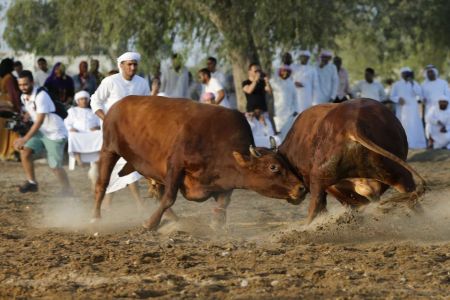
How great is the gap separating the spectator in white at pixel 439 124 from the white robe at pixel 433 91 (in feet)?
0.32

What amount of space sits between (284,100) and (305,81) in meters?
0.85

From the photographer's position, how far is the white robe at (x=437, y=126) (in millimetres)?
21844

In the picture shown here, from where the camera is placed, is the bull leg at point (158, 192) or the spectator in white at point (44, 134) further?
the spectator in white at point (44, 134)

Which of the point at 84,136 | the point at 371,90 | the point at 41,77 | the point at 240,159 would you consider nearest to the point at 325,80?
the point at 371,90

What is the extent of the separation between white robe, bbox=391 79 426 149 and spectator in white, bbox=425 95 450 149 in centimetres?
62

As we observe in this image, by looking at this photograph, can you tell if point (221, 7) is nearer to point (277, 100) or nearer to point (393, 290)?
point (277, 100)

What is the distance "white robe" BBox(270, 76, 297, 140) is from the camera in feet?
64.1

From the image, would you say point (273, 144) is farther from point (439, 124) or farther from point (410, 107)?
point (410, 107)

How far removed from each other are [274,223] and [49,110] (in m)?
3.73

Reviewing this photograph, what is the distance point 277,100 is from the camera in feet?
64.3

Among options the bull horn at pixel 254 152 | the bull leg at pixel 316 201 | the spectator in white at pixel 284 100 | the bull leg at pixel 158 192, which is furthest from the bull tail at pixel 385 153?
the spectator in white at pixel 284 100

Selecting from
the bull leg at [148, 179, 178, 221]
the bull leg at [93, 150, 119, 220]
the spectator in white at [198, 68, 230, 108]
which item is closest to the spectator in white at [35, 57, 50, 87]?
the spectator in white at [198, 68, 230, 108]

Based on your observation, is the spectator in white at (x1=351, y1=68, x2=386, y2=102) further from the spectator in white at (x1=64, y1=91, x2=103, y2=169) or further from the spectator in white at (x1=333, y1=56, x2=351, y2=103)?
the spectator in white at (x1=64, y1=91, x2=103, y2=169)

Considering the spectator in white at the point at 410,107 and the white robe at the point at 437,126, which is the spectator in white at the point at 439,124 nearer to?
the white robe at the point at 437,126
